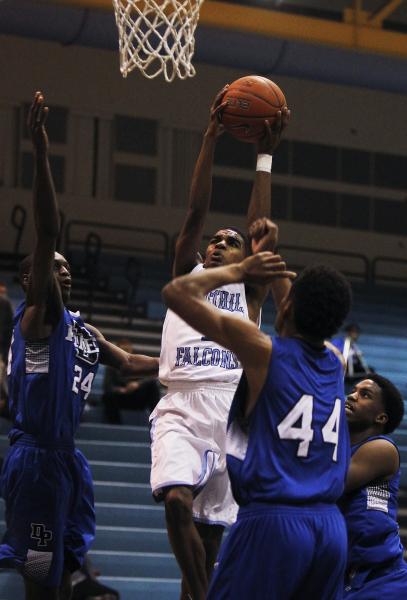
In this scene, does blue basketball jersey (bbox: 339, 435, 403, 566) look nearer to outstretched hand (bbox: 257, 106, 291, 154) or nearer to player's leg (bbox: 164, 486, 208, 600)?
player's leg (bbox: 164, 486, 208, 600)

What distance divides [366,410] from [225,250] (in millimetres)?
1109

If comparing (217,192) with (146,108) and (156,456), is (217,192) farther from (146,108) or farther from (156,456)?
(156,456)

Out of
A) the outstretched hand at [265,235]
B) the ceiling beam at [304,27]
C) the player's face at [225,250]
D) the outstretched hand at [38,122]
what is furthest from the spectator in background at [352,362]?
the outstretched hand at [265,235]

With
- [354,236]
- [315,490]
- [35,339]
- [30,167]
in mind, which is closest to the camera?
[315,490]

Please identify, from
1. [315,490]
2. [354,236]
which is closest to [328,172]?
[354,236]

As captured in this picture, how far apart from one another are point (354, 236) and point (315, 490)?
16.7 meters

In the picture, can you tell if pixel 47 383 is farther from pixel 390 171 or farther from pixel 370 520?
pixel 390 171

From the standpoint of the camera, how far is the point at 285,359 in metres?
4.14

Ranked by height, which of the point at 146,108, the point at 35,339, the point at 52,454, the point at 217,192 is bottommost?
the point at 52,454

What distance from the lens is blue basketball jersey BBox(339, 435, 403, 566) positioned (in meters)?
5.36

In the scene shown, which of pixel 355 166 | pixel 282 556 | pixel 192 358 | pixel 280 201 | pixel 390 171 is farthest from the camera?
pixel 390 171

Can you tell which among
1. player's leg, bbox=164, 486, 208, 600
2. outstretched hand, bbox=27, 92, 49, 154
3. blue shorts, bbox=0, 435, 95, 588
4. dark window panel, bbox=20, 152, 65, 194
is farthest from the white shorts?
dark window panel, bbox=20, 152, 65, 194

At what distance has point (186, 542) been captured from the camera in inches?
210

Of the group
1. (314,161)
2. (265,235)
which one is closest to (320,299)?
(265,235)
